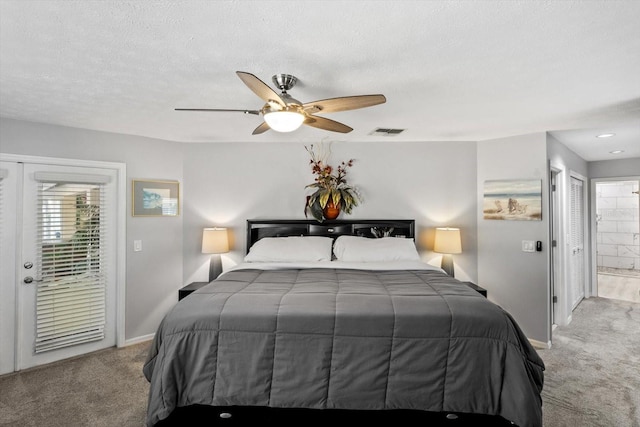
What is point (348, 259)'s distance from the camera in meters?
3.50

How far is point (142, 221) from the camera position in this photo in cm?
371

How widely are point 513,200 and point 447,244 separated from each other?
0.89m

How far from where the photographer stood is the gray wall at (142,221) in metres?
3.21

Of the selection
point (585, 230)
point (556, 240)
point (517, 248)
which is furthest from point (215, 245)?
point (585, 230)

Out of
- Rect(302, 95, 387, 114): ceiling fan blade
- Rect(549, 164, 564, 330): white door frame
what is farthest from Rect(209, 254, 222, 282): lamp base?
Rect(549, 164, 564, 330): white door frame

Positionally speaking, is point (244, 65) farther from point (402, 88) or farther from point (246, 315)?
point (246, 315)

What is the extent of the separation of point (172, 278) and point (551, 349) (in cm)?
432

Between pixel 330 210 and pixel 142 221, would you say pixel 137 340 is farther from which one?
pixel 330 210

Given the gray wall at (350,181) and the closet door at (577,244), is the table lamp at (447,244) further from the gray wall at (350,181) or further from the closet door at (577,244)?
the closet door at (577,244)

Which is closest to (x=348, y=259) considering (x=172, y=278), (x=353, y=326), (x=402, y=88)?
(x=353, y=326)

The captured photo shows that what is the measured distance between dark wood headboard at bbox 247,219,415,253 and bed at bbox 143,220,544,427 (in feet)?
6.63

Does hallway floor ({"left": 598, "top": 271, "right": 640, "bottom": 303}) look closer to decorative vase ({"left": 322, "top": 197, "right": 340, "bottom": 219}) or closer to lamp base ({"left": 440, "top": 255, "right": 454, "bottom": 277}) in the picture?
lamp base ({"left": 440, "top": 255, "right": 454, "bottom": 277})

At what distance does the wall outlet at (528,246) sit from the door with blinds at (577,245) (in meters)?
1.26

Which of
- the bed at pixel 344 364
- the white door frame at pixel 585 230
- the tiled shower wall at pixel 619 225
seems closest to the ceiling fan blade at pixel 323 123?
the bed at pixel 344 364
